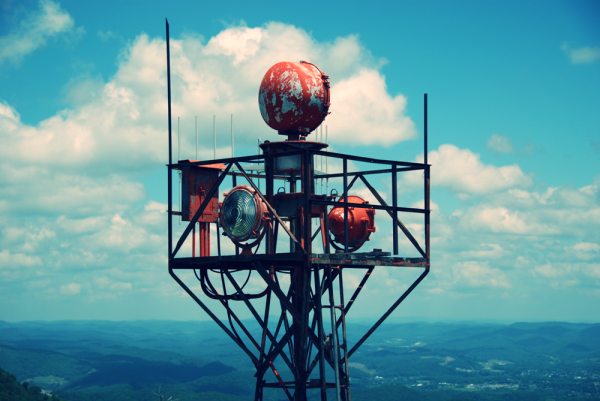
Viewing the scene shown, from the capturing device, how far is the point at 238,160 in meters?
23.0

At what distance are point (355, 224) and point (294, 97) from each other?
17.1 ft

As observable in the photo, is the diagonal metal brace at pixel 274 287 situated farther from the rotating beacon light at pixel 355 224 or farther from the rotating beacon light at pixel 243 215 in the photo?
the rotating beacon light at pixel 355 224

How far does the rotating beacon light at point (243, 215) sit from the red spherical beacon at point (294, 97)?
121 inches

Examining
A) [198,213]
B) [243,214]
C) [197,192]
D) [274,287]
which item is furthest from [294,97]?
[274,287]

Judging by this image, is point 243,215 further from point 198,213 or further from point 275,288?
point 275,288

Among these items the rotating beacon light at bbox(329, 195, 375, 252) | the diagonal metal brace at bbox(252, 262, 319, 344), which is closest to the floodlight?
the diagonal metal brace at bbox(252, 262, 319, 344)

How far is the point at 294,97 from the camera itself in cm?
2458

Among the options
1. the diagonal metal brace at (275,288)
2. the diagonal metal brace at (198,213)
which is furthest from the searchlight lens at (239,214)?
the diagonal metal brace at (275,288)

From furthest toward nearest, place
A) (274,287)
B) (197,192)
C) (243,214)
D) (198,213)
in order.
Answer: (197,192), (198,213), (243,214), (274,287)

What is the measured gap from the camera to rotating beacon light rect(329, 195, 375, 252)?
25.9 m

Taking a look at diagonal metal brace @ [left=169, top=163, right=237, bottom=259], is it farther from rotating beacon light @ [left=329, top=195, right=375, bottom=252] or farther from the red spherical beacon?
rotating beacon light @ [left=329, top=195, right=375, bottom=252]

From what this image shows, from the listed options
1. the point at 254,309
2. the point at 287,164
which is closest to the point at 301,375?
the point at 254,309

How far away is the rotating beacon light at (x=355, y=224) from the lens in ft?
84.8

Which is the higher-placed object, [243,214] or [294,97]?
[294,97]
